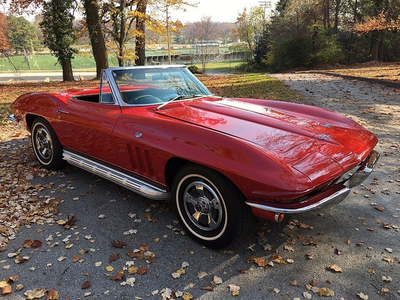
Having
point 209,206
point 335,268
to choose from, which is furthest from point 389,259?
point 209,206

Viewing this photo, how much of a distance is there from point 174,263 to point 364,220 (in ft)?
6.81

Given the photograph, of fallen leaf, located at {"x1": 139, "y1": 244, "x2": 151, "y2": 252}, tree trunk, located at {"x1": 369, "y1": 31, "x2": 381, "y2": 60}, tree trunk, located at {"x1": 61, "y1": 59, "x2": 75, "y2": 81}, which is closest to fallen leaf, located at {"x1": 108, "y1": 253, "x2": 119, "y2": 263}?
fallen leaf, located at {"x1": 139, "y1": 244, "x2": 151, "y2": 252}

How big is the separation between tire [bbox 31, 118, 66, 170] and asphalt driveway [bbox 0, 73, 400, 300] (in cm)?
43

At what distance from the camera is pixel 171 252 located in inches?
109

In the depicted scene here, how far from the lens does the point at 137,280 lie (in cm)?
245

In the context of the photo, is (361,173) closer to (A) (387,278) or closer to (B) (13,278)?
(A) (387,278)

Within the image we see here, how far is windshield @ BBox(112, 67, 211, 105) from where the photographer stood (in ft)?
11.9

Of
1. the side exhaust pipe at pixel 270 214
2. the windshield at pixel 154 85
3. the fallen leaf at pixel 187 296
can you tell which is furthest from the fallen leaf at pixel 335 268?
the windshield at pixel 154 85

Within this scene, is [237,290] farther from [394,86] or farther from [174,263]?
[394,86]

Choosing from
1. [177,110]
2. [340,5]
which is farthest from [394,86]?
[340,5]

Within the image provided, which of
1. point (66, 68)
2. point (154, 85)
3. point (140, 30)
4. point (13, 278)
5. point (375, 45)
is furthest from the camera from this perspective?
point (375, 45)

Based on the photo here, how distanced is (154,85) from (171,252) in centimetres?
→ 208

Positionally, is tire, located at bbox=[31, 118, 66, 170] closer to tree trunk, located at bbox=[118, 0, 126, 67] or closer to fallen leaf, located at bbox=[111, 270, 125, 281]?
fallen leaf, located at bbox=[111, 270, 125, 281]

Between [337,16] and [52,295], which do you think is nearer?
[52,295]
